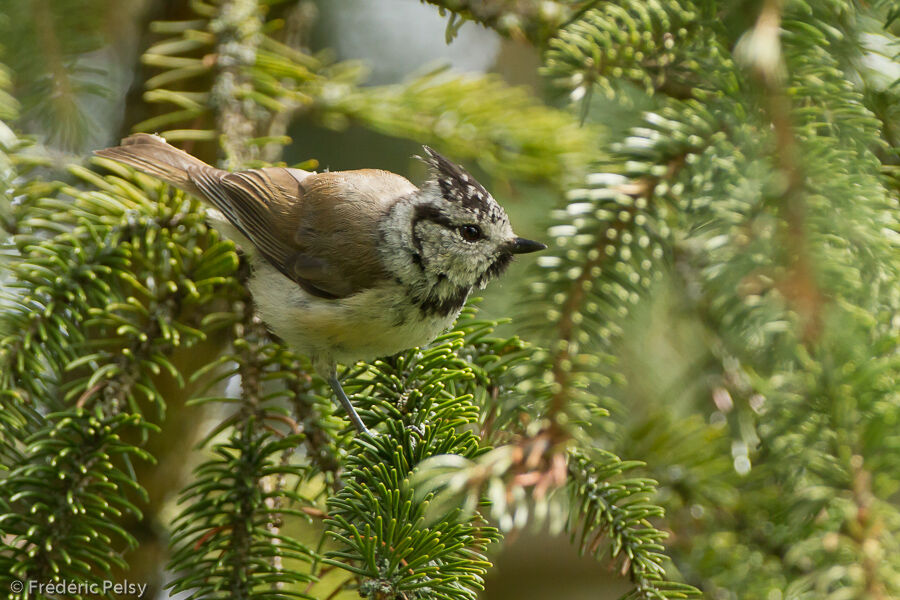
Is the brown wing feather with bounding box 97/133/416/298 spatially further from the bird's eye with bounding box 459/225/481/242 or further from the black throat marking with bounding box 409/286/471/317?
the bird's eye with bounding box 459/225/481/242

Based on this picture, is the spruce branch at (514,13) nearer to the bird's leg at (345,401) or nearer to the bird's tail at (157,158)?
the bird's tail at (157,158)

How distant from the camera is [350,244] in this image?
8.73 feet

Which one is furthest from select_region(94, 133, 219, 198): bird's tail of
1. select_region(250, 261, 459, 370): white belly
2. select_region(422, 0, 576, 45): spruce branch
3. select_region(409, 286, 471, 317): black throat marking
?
select_region(422, 0, 576, 45): spruce branch

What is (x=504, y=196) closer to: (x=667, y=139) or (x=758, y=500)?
(x=667, y=139)

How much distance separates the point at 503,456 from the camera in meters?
1.14

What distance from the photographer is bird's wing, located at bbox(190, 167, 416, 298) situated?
2557 mm

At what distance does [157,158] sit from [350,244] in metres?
0.70

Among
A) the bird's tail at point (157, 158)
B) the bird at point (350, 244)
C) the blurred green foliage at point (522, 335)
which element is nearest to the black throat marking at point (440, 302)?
the bird at point (350, 244)

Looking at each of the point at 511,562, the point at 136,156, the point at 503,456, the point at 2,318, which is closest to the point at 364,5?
the point at 136,156

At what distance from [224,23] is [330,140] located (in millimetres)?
1668

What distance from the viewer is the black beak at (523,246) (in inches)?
91.9

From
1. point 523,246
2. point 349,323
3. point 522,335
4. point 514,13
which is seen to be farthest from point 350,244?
point 514,13

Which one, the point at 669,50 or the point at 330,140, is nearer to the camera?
the point at 669,50

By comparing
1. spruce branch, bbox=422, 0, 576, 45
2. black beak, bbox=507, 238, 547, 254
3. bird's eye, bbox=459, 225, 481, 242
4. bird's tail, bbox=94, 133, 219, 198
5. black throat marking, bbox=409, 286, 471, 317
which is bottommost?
black throat marking, bbox=409, 286, 471, 317
